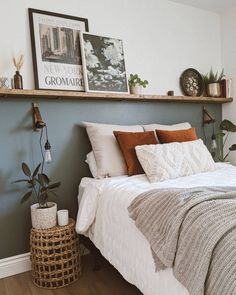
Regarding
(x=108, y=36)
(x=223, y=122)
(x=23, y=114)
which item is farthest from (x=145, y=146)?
(x=223, y=122)

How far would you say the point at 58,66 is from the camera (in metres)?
2.23

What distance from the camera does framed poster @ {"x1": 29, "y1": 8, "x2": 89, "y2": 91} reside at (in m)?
2.15

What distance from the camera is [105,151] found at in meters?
2.13

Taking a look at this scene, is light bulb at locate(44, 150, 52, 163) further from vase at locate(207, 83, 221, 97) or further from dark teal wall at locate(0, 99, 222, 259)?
vase at locate(207, 83, 221, 97)

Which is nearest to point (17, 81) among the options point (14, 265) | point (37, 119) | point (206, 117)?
point (37, 119)

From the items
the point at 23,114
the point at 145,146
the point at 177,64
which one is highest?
the point at 177,64

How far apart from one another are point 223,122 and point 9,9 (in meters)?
2.42

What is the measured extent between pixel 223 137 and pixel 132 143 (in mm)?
1647

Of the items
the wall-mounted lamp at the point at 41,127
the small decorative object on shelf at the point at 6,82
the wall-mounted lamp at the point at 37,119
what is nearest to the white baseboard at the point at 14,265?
the wall-mounted lamp at the point at 41,127

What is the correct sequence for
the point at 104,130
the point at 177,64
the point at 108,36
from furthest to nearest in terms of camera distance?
the point at 177,64
the point at 108,36
the point at 104,130

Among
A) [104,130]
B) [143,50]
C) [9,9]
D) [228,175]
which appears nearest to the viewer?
[228,175]

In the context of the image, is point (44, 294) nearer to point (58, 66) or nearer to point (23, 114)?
point (23, 114)

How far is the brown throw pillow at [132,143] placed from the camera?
6.79ft

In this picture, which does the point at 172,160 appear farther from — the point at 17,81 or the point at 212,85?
the point at 212,85
